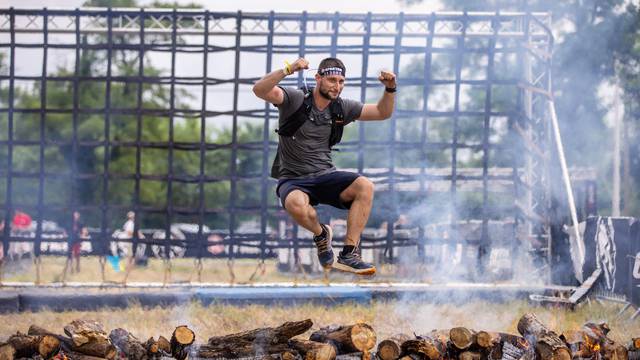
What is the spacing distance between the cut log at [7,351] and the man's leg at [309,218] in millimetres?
2728

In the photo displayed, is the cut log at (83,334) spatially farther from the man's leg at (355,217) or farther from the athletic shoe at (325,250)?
the man's leg at (355,217)

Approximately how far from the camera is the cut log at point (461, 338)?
809cm

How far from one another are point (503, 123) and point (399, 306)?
50.1 ft

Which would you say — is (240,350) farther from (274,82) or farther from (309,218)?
(274,82)

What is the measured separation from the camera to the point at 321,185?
7.45m

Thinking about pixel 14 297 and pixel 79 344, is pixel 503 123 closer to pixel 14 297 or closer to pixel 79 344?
pixel 14 297

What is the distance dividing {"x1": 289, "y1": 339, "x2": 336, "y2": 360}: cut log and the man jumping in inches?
30.6

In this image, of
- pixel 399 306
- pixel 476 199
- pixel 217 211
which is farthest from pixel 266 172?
pixel 476 199

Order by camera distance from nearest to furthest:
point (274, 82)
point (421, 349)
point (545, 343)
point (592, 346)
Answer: point (274, 82), point (421, 349), point (545, 343), point (592, 346)

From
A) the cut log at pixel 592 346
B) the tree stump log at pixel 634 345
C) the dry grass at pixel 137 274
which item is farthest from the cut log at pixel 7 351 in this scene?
the dry grass at pixel 137 274

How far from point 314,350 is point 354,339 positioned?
1.27 ft

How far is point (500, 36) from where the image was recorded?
1437 centimetres

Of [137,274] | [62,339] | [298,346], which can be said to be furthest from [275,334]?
[137,274]

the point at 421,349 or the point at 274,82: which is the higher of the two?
the point at 274,82
